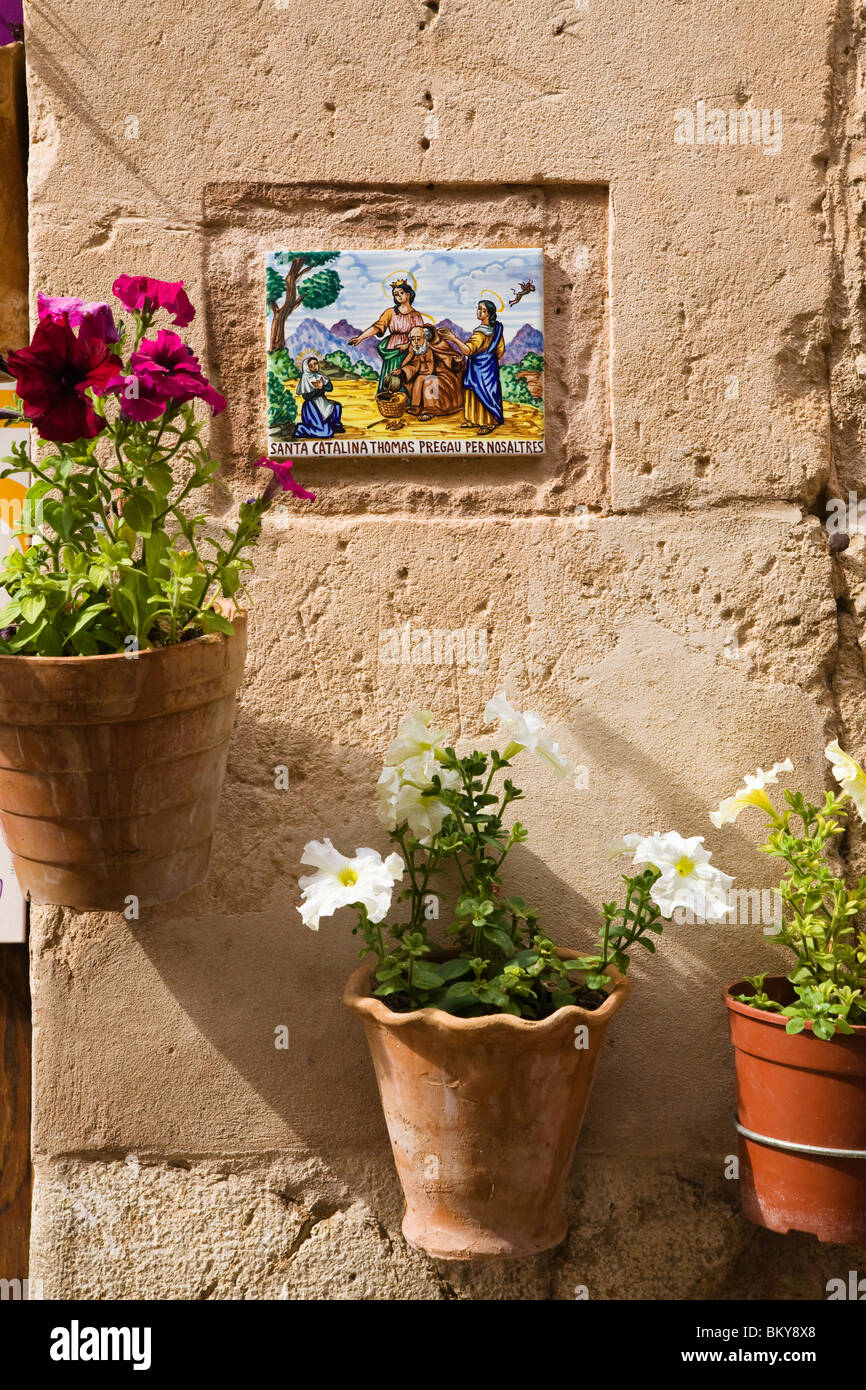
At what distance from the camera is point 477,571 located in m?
2.23

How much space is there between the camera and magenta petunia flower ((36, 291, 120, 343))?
1.67 metres

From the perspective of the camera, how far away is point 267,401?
2230 millimetres

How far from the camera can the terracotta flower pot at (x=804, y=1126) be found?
188 cm

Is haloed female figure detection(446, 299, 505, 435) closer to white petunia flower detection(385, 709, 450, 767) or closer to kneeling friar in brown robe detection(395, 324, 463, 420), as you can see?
kneeling friar in brown robe detection(395, 324, 463, 420)

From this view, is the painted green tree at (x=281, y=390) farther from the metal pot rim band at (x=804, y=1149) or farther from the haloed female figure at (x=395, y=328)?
the metal pot rim band at (x=804, y=1149)

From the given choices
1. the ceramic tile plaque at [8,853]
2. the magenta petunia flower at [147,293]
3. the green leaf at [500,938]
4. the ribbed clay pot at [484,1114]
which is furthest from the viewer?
the ceramic tile plaque at [8,853]

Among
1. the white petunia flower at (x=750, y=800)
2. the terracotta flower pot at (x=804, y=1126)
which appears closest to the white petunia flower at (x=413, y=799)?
the white petunia flower at (x=750, y=800)

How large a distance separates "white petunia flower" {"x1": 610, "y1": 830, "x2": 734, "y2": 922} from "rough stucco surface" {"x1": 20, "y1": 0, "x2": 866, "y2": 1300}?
0.81 ft

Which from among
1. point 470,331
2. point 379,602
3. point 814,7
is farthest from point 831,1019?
point 814,7

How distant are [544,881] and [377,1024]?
49 cm

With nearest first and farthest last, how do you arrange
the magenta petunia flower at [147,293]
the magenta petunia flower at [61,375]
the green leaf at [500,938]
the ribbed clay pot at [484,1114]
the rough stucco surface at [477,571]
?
1. the magenta petunia flower at [61,375]
2. the magenta petunia flower at [147,293]
3. the ribbed clay pot at [484,1114]
4. the green leaf at [500,938]
5. the rough stucco surface at [477,571]

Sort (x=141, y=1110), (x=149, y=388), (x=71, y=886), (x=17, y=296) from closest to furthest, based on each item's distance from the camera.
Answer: (x=149, y=388) < (x=71, y=886) < (x=141, y=1110) < (x=17, y=296)

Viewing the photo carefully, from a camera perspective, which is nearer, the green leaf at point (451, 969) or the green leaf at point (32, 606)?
the green leaf at point (32, 606)

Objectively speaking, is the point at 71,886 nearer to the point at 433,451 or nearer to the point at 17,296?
the point at 433,451
